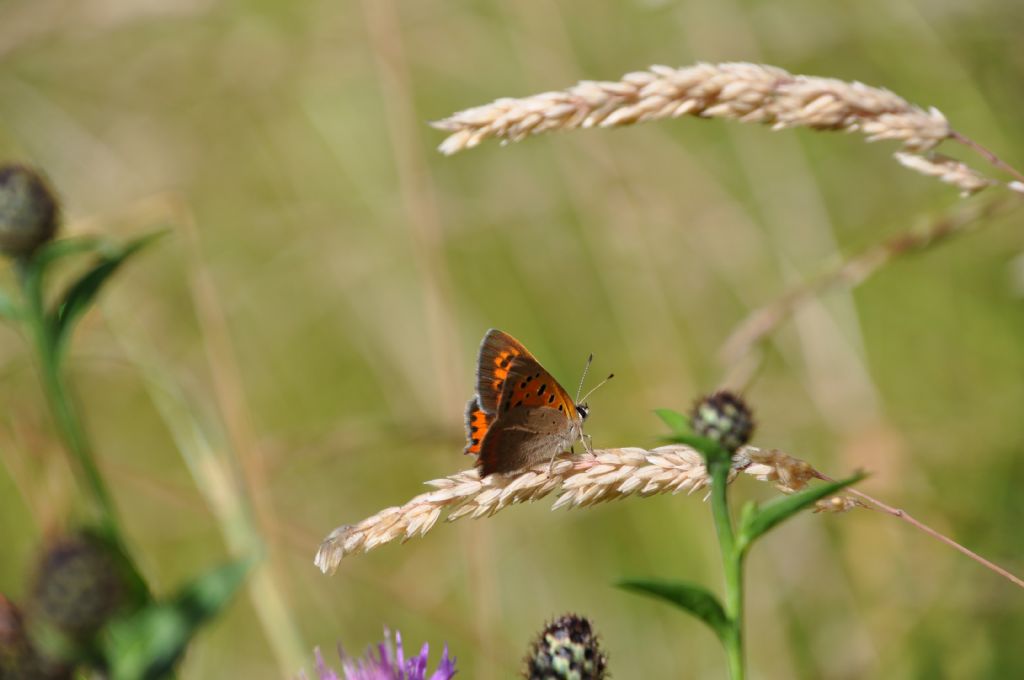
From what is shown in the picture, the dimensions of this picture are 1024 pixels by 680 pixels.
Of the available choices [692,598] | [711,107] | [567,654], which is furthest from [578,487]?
[711,107]

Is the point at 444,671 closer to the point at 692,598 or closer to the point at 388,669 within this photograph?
the point at 388,669

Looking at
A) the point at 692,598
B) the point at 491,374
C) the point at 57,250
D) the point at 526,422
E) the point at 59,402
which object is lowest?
the point at 692,598

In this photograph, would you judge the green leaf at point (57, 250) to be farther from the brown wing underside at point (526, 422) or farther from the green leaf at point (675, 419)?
the green leaf at point (675, 419)

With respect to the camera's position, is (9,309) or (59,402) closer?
(59,402)

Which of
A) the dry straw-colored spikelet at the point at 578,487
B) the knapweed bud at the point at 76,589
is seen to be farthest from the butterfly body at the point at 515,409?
the knapweed bud at the point at 76,589

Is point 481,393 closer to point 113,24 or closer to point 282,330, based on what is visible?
point 113,24

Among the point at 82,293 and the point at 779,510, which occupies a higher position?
the point at 82,293

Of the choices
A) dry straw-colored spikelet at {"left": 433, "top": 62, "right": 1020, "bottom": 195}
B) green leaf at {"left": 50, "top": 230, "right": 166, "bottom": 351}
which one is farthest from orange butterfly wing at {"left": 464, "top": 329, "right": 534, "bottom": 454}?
green leaf at {"left": 50, "top": 230, "right": 166, "bottom": 351}

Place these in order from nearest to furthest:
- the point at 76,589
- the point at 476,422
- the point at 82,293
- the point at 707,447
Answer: the point at 76,589 < the point at 707,447 < the point at 82,293 < the point at 476,422
